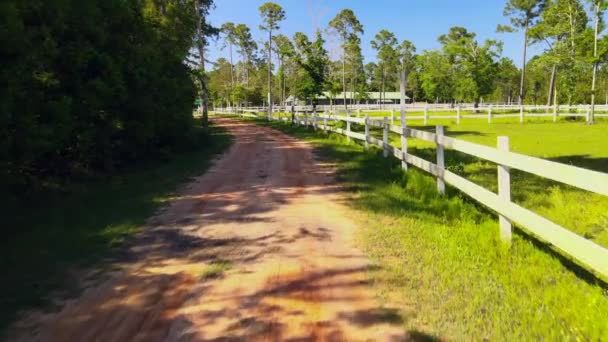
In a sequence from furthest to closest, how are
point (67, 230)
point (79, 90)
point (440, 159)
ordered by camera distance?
point (79, 90)
point (440, 159)
point (67, 230)

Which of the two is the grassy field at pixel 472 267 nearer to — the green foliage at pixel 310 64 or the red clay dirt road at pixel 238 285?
the red clay dirt road at pixel 238 285

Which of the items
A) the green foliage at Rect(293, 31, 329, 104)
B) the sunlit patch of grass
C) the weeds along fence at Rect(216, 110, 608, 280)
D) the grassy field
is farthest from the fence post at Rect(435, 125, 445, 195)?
the green foliage at Rect(293, 31, 329, 104)

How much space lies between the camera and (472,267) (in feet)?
15.0

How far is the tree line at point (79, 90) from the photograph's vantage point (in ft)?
21.3

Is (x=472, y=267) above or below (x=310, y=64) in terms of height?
below

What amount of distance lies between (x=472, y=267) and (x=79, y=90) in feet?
25.7

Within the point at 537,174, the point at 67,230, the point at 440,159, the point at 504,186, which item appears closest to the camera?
the point at 537,174

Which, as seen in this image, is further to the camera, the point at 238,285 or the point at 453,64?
the point at 453,64

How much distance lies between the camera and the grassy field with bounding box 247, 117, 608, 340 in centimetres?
346

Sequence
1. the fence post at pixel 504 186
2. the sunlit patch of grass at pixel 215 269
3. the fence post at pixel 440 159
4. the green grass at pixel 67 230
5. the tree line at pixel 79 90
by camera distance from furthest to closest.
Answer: the fence post at pixel 440 159
the tree line at pixel 79 90
the fence post at pixel 504 186
the sunlit patch of grass at pixel 215 269
the green grass at pixel 67 230

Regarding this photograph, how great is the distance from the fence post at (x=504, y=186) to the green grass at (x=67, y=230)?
4507mm

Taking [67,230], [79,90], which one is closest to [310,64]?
[79,90]

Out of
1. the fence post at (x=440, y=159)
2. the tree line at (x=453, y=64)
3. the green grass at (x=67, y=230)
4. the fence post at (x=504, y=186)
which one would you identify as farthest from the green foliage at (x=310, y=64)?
the fence post at (x=504, y=186)

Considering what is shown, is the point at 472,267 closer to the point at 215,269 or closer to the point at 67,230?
the point at 215,269
